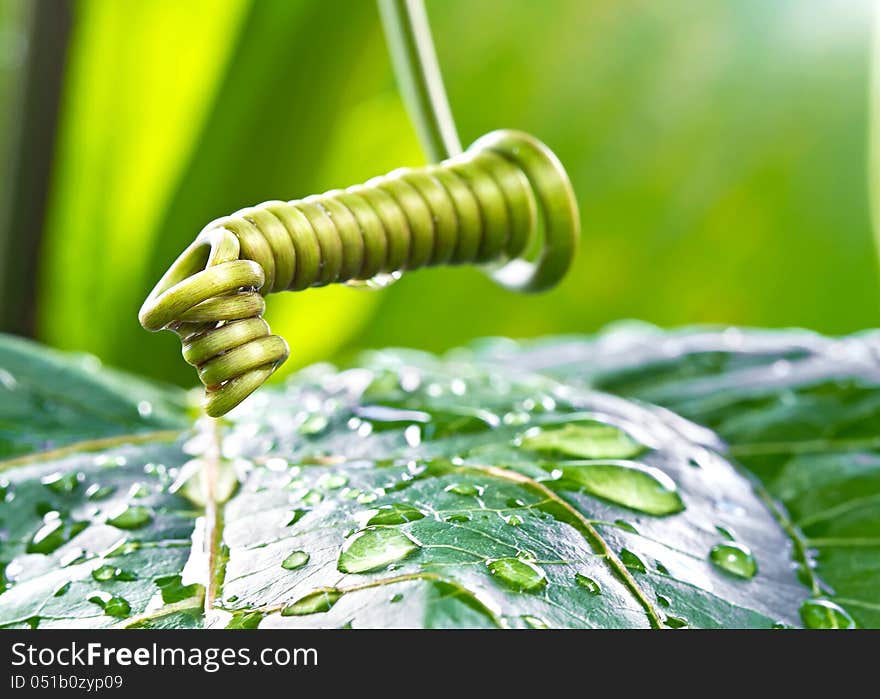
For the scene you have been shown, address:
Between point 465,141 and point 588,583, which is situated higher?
point 465,141

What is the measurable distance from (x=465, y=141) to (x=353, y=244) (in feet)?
3.50

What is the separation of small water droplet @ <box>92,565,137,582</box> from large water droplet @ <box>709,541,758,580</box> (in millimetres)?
254

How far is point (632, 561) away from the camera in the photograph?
0.40 meters

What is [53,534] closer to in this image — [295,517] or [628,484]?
[295,517]

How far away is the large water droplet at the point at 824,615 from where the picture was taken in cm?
43

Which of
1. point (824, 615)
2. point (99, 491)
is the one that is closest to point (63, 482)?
point (99, 491)

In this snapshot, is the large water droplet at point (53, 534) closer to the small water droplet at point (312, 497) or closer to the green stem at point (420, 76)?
the small water droplet at point (312, 497)

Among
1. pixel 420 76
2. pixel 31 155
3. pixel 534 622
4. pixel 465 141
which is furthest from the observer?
pixel 465 141

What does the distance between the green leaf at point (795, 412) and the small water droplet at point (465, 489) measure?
138 mm

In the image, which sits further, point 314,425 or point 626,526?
point 314,425

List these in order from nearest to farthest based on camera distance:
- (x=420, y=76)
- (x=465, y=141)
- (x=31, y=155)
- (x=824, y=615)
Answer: (x=824, y=615) → (x=420, y=76) → (x=31, y=155) → (x=465, y=141)

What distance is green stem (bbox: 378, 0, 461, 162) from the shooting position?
21.5 inches
